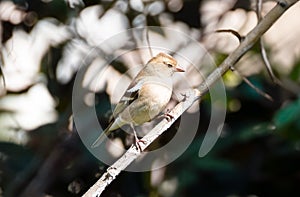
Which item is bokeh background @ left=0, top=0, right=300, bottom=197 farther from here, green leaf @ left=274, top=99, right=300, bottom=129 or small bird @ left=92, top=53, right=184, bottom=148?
small bird @ left=92, top=53, right=184, bottom=148

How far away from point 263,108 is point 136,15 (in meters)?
0.57

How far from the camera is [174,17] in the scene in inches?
98.3

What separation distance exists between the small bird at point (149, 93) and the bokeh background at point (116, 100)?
1.28 ft

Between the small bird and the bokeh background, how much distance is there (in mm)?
A: 391

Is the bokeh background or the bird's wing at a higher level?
the bird's wing

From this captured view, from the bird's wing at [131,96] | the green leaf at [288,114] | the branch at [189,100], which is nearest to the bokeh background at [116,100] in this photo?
the green leaf at [288,114]

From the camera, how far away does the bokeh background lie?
2.28 m

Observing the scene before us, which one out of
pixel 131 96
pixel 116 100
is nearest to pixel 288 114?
pixel 116 100

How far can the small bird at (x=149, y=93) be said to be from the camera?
68.0 inches

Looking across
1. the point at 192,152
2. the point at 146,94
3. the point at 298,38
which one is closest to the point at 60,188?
the point at 192,152

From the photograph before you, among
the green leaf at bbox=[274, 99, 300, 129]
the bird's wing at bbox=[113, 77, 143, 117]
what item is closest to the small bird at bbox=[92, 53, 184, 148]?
the bird's wing at bbox=[113, 77, 143, 117]

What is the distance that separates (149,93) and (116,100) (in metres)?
0.54

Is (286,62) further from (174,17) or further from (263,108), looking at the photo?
(174,17)

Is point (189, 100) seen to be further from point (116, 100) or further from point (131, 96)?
point (116, 100)
